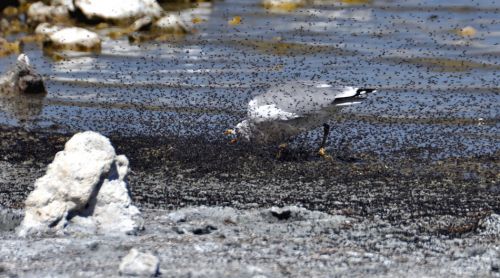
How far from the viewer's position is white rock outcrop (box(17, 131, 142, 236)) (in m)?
5.76

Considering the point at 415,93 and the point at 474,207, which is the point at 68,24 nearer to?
the point at 415,93

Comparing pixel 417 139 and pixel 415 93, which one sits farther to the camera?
pixel 415 93

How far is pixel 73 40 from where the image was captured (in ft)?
42.7

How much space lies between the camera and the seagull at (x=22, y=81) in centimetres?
1080

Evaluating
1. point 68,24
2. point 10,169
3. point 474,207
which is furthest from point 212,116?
point 68,24

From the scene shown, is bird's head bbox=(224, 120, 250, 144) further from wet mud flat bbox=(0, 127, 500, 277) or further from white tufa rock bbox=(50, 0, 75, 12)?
white tufa rock bbox=(50, 0, 75, 12)

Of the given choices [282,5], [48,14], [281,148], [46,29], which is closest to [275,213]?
A: [281,148]

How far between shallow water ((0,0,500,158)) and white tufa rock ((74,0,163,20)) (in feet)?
2.03

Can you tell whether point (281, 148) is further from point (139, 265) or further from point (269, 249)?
point (139, 265)

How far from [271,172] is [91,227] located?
7.41 feet

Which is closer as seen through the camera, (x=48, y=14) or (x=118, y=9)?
(x=118, y=9)

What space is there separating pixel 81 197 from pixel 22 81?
5.34 m

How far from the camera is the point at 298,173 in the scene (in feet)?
25.4

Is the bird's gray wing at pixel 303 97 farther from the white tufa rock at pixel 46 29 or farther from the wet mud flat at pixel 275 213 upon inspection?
the white tufa rock at pixel 46 29
